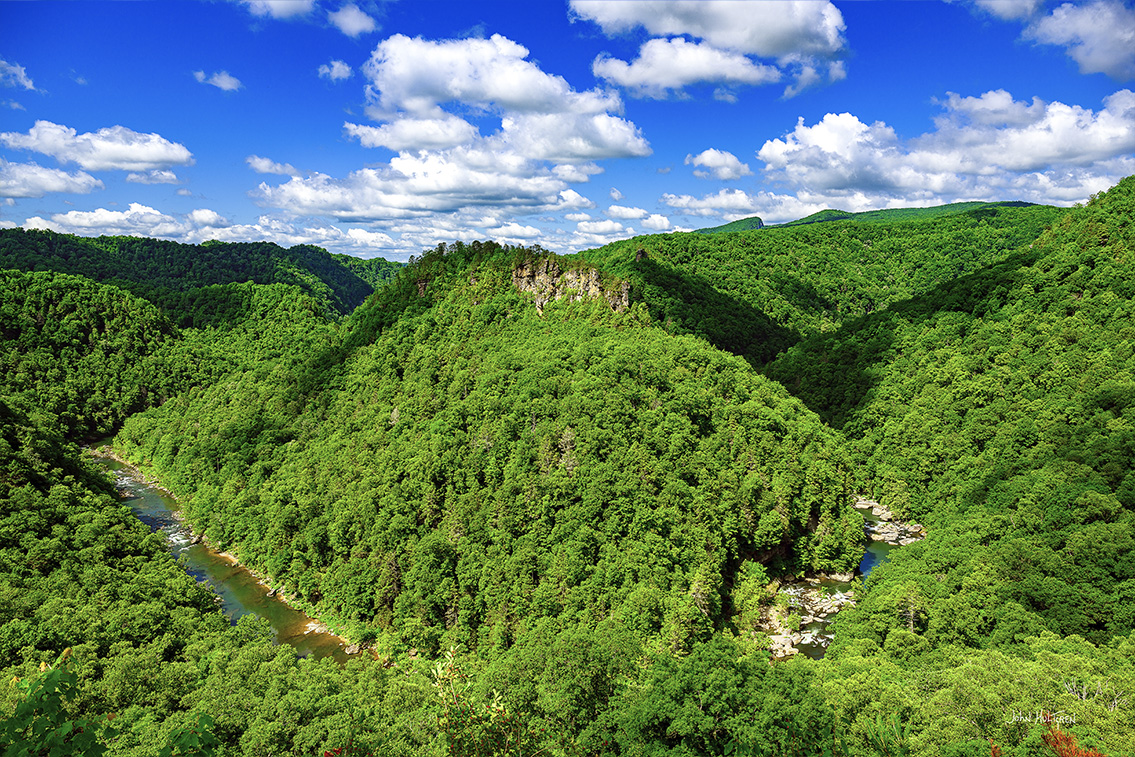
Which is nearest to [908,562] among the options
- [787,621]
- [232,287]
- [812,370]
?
[787,621]

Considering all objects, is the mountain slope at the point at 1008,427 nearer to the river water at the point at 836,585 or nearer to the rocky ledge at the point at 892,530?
the rocky ledge at the point at 892,530

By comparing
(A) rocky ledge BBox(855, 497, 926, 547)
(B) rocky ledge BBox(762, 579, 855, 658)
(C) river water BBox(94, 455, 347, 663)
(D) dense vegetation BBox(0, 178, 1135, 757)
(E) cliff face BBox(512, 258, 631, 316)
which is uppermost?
(E) cliff face BBox(512, 258, 631, 316)

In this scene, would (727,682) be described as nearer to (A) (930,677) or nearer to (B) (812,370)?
(A) (930,677)

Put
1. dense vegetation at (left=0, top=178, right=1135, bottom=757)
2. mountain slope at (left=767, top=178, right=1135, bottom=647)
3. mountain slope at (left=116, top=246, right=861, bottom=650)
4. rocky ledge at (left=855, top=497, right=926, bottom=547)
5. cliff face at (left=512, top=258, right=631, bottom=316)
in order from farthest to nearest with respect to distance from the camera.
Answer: cliff face at (left=512, top=258, right=631, bottom=316) < rocky ledge at (left=855, top=497, right=926, bottom=547) < mountain slope at (left=116, top=246, right=861, bottom=650) < mountain slope at (left=767, top=178, right=1135, bottom=647) < dense vegetation at (left=0, top=178, right=1135, bottom=757)

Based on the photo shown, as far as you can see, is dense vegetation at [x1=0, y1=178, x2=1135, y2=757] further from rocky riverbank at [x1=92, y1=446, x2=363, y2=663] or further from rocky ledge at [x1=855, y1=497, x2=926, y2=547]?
rocky ledge at [x1=855, y1=497, x2=926, y2=547]

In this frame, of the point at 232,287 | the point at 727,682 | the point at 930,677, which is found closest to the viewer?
the point at 727,682

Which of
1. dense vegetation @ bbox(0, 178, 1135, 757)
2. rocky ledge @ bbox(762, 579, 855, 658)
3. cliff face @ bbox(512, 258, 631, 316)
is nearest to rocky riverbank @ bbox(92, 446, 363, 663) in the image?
dense vegetation @ bbox(0, 178, 1135, 757)

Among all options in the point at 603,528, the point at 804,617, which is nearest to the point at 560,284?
the point at 603,528
